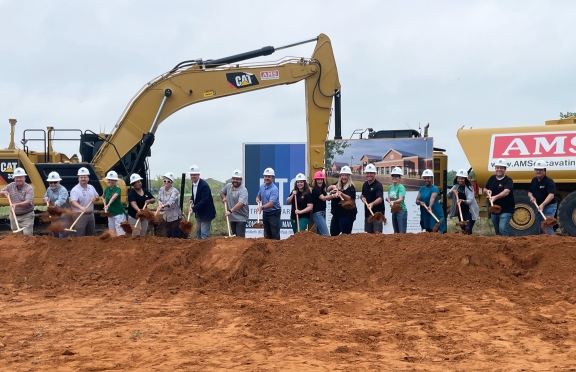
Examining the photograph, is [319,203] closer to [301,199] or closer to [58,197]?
[301,199]

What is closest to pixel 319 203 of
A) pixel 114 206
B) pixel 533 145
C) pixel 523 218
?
pixel 114 206

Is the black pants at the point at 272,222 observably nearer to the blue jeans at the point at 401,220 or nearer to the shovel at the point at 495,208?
the blue jeans at the point at 401,220

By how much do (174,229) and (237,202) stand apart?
147 centimetres

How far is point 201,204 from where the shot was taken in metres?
12.7

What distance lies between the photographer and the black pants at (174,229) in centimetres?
1334

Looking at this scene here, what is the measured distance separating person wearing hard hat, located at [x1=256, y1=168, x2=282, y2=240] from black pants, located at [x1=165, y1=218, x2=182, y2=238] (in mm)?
1661

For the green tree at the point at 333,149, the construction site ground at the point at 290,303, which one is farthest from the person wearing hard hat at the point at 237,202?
the green tree at the point at 333,149

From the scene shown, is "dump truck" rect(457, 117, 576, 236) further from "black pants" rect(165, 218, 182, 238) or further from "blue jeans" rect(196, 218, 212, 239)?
"black pants" rect(165, 218, 182, 238)

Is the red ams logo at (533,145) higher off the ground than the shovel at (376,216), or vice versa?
the red ams logo at (533,145)

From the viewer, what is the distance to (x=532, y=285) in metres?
10.1

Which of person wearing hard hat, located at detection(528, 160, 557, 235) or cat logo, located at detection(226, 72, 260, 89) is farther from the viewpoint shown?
cat logo, located at detection(226, 72, 260, 89)

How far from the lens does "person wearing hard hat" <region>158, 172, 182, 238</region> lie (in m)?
12.9

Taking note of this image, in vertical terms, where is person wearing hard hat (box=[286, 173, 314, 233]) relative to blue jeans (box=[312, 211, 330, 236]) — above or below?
above

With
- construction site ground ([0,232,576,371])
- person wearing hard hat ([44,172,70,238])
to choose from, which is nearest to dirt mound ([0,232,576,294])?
construction site ground ([0,232,576,371])
